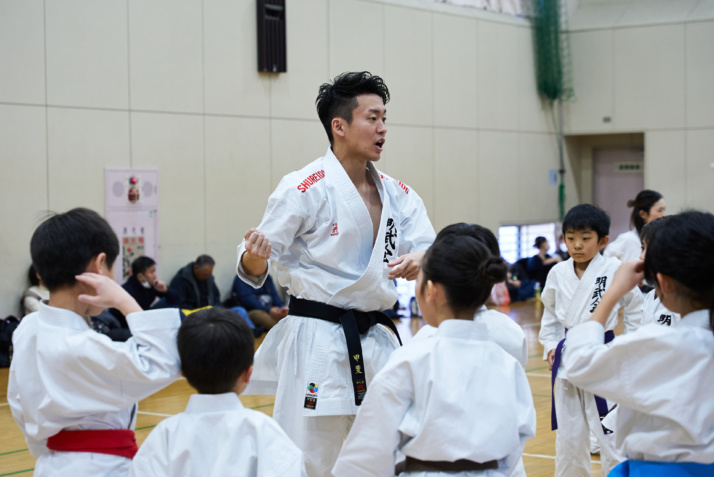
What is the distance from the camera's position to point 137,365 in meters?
2.47

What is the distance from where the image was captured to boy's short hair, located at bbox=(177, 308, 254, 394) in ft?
7.93

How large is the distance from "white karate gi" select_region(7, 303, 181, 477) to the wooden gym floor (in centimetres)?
298

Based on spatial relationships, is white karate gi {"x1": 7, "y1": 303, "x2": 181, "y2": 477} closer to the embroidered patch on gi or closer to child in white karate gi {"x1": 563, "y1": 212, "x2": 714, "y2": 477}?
the embroidered patch on gi

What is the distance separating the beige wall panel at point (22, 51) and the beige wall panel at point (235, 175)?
218 centimetres

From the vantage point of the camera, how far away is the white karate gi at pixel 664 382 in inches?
94.0

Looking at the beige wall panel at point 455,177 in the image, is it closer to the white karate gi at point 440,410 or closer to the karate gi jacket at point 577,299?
the karate gi jacket at point 577,299

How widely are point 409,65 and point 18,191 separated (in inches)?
252

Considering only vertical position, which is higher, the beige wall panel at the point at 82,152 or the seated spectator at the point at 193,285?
the beige wall panel at the point at 82,152

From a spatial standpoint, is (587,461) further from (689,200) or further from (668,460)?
(689,200)

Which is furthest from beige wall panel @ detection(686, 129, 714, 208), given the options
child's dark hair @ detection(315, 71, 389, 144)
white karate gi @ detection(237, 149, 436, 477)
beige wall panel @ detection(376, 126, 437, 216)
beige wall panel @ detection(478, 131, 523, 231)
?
white karate gi @ detection(237, 149, 436, 477)

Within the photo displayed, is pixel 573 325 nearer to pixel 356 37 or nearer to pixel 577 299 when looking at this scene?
pixel 577 299

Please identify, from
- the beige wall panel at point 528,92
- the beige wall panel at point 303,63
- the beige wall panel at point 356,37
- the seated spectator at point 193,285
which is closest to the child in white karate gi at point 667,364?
the seated spectator at point 193,285

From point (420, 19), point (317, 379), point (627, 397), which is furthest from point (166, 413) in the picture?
point (420, 19)

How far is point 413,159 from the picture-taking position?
13.1m
